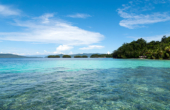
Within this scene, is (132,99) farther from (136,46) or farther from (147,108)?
(136,46)

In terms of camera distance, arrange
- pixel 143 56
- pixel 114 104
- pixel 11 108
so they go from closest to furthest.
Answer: pixel 11 108 < pixel 114 104 < pixel 143 56

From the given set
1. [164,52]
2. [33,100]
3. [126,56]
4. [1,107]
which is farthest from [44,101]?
[126,56]

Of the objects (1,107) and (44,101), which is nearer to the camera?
(1,107)

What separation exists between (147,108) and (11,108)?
8.94m

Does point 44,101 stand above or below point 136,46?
below

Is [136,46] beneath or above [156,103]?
above

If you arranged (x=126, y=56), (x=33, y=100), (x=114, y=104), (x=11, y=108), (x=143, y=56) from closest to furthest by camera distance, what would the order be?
(x=11, y=108) < (x=114, y=104) < (x=33, y=100) < (x=143, y=56) < (x=126, y=56)

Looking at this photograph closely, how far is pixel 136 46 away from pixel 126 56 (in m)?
27.5

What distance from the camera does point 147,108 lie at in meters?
7.07

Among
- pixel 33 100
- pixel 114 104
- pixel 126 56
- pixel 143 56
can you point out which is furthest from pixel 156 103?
pixel 126 56

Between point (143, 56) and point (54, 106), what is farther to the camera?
point (143, 56)

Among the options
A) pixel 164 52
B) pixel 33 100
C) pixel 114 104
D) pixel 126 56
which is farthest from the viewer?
pixel 126 56

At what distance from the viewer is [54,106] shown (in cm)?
727

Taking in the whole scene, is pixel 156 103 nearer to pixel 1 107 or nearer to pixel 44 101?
pixel 44 101
